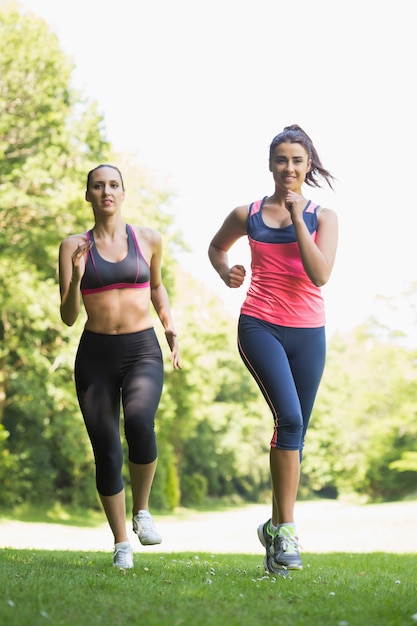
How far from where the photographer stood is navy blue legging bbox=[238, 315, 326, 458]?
17.0 feet

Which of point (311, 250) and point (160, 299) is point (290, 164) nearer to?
point (311, 250)

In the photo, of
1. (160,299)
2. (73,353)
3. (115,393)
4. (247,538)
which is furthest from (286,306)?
(73,353)

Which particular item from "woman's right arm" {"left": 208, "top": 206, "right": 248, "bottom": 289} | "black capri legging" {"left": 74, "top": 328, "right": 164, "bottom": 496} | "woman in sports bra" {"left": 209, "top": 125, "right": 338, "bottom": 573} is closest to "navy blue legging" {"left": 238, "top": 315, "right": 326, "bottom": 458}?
"woman in sports bra" {"left": 209, "top": 125, "right": 338, "bottom": 573}

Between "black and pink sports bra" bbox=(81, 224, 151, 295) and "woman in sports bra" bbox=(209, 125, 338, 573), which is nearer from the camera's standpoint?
"woman in sports bra" bbox=(209, 125, 338, 573)

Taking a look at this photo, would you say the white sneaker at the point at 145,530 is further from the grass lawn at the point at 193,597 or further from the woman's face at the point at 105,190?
the woman's face at the point at 105,190

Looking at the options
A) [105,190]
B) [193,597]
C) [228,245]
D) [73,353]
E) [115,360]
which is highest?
[105,190]

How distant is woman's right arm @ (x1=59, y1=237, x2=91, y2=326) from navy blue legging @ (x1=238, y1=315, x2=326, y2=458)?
43.8 inches

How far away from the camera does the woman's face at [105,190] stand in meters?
5.73

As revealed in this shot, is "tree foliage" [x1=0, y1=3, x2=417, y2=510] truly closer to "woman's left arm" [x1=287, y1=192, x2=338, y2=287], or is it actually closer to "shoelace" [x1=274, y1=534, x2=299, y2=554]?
"woman's left arm" [x1=287, y1=192, x2=338, y2=287]

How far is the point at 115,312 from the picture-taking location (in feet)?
18.6

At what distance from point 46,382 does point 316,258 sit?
2246 centimetres

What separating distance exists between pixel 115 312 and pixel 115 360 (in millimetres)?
328

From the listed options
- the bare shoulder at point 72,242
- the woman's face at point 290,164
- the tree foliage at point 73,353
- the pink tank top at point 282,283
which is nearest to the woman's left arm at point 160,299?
the bare shoulder at point 72,242

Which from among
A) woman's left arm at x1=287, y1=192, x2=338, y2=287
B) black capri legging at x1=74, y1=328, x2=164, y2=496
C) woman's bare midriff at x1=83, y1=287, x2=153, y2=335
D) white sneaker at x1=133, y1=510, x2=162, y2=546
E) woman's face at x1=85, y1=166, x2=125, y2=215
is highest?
woman's face at x1=85, y1=166, x2=125, y2=215
